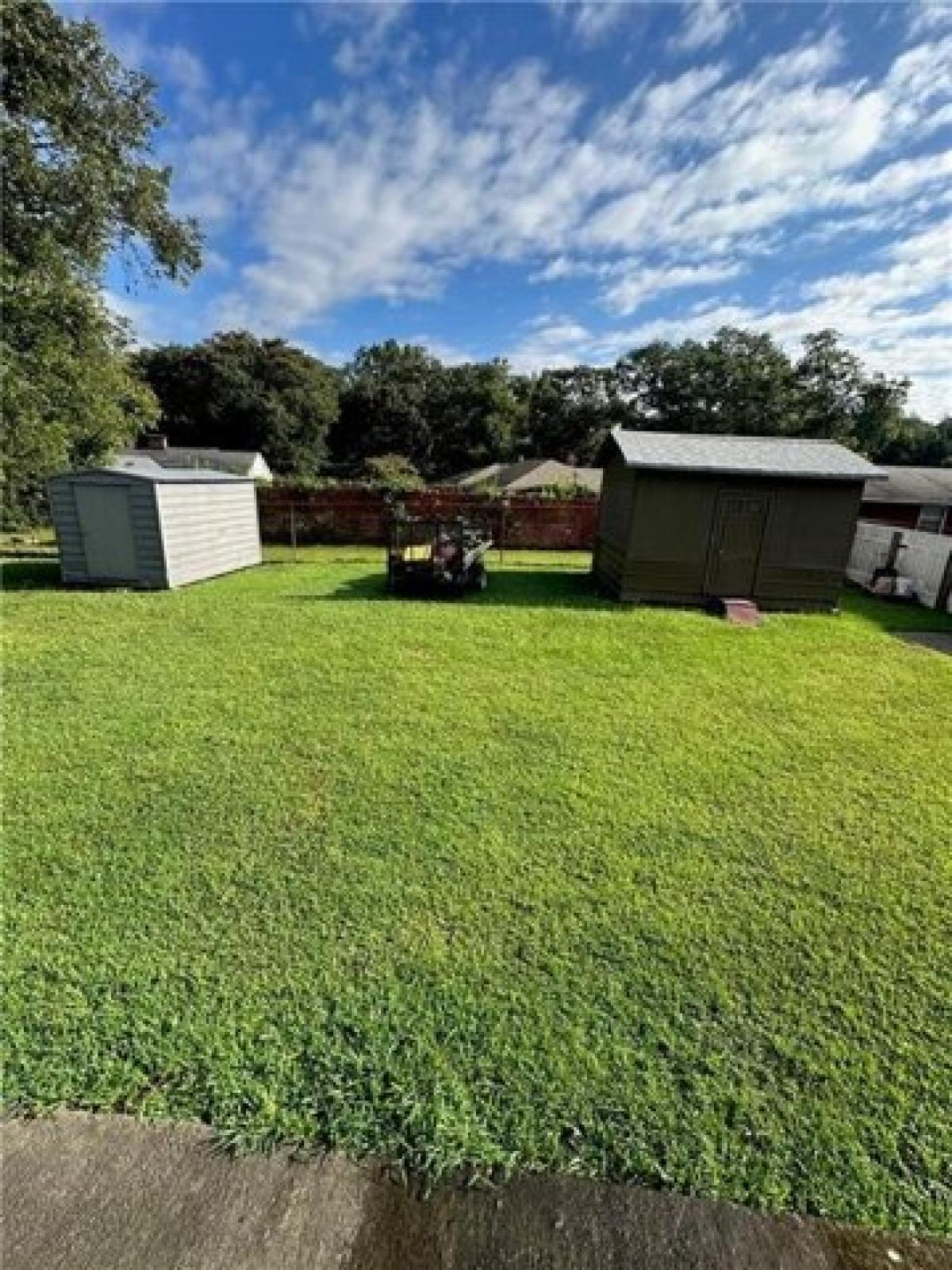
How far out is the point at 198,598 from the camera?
31.6 feet

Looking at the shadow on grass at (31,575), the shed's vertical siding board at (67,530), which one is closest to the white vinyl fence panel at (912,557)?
the shed's vertical siding board at (67,530)

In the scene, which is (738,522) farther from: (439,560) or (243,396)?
(243,396)

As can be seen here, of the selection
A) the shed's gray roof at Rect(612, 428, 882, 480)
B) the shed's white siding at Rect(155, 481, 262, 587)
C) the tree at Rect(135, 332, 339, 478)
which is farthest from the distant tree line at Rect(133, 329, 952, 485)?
the shed's gray roof at Rect(612, 428, 882, 480)

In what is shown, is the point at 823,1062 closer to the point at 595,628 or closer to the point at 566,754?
the point at 566,754

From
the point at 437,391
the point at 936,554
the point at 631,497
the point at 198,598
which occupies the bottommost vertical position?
the point at 198,598

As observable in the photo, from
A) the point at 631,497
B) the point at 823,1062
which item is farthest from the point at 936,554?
the point at 823,1062

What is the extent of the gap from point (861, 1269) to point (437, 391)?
55464 mm

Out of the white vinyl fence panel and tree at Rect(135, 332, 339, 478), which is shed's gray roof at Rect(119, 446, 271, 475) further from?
the white vinyl fence panel

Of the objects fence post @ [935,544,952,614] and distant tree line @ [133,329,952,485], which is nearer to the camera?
fence post @ [935,544,952,614]

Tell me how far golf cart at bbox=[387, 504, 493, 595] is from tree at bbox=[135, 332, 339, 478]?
36439 millimetres

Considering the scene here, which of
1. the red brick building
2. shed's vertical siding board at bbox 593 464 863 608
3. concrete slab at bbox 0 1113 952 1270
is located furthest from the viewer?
the red brick building

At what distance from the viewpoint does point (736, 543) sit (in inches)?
385

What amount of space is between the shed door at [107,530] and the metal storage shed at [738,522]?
833cm

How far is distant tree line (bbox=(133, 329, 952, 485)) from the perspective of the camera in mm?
44188
